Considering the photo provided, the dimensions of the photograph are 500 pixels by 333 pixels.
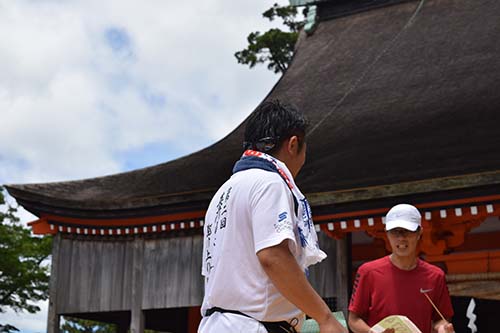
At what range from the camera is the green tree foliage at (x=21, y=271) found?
1622cm

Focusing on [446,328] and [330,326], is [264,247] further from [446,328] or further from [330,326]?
[446,328]

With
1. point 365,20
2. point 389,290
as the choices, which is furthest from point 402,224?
point 365,20

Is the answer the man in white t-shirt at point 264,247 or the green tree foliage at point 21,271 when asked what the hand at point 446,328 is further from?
the green tree foliage at point 21,271

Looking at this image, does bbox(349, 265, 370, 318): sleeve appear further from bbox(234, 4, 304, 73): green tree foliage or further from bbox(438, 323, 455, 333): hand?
bbox(234, 4, 304, 73): green tree foliage

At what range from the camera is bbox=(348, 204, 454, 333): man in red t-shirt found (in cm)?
420

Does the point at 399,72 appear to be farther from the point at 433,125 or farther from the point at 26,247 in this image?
the point at 26,247

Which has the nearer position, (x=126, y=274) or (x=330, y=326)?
(x=330, y=326)

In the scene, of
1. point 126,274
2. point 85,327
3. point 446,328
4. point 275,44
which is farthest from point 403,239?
point 85,327

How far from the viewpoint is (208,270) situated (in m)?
2.75

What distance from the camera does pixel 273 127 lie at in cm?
276

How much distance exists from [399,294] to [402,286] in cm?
4

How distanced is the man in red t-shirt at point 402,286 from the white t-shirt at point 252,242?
1658 millimetres

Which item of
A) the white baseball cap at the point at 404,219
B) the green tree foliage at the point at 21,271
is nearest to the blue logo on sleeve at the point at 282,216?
the white baseball cap at the point at 404,219

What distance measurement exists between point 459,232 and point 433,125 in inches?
57.3
